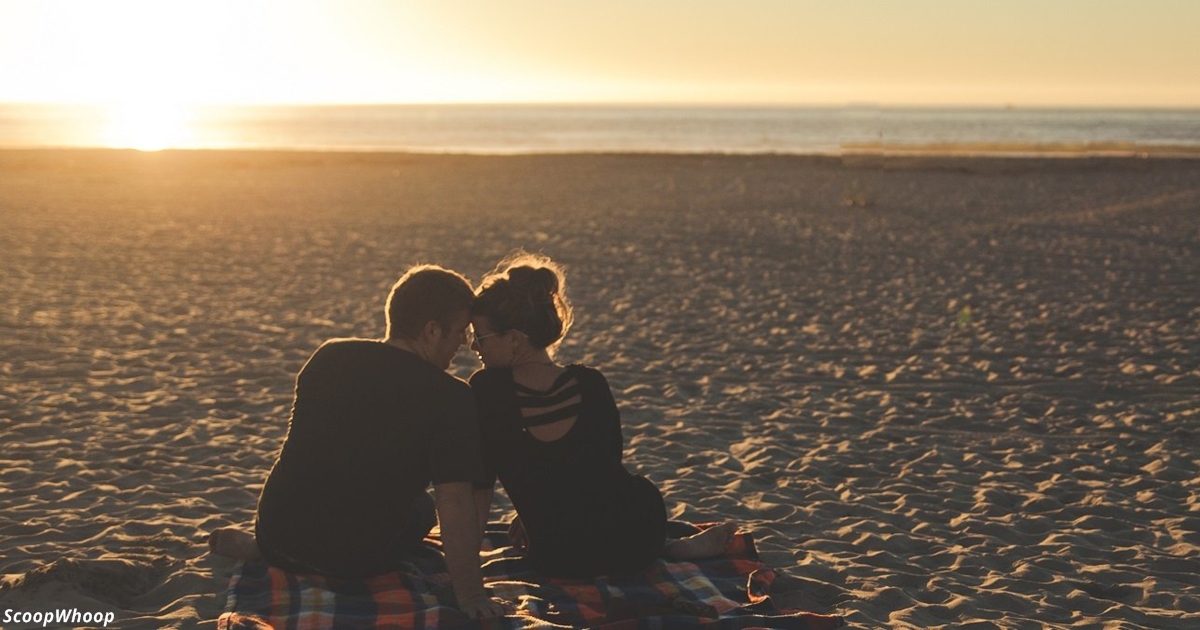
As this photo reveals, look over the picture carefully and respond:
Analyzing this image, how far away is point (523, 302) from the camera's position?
14.9 ft

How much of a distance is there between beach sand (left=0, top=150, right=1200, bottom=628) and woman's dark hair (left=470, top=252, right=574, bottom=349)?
164cm

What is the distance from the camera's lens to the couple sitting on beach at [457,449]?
4363 mm

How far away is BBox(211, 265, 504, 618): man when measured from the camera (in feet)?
14.3

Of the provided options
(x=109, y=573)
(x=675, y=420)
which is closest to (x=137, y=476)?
(x=109, y=573)

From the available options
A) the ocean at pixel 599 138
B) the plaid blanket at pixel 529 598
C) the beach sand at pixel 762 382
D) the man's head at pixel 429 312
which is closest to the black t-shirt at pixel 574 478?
the plaid blanket at pixel 529 598

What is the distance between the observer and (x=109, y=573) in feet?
16.5

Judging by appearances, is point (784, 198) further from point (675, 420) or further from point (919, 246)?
point (675, 420)

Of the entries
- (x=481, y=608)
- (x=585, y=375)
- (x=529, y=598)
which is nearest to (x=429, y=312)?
(x=585, y=375)

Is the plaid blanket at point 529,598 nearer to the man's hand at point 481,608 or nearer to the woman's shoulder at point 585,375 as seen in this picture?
the man's hand at point 481,608

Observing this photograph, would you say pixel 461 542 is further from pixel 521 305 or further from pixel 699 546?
pixel 699 546

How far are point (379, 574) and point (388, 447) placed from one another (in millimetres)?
654

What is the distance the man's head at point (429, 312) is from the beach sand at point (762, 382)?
4.85 ft

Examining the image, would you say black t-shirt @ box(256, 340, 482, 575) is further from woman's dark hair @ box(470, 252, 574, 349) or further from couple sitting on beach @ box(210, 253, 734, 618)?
woman's dark hair @ box(470, 252, 574, 349)

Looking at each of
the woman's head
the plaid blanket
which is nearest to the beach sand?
the plaid blanket
